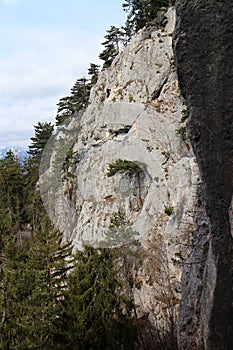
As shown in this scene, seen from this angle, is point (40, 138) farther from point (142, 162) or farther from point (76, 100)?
point (142, 162)

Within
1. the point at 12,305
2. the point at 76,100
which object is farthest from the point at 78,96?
the point at 12,305

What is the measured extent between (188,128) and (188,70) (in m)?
0.41

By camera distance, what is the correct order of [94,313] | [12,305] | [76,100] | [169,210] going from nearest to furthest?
[12,305]
[94,313]
[169,210]
[76,100]

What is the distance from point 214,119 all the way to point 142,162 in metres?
15.2

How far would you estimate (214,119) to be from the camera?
2.52 meters

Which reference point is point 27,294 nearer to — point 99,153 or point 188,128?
point 188,128

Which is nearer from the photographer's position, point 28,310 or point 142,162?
point 28,310

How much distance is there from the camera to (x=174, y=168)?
47.5 feet

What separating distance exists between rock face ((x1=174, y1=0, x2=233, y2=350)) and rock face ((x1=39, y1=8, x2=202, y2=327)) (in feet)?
27.3

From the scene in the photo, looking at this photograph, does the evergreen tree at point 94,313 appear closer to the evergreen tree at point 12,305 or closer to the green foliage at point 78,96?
the evergreen tree at point 12,305

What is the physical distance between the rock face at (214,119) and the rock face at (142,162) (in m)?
8.32

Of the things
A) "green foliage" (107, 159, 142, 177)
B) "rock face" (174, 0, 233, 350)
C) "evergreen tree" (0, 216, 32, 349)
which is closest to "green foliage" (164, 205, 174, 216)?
"green foliage" (107, 159, 142, 177)

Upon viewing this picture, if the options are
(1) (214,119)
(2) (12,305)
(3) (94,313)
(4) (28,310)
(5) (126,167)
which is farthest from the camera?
(5) (126,167)

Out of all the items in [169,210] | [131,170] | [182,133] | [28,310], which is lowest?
[28,310]
